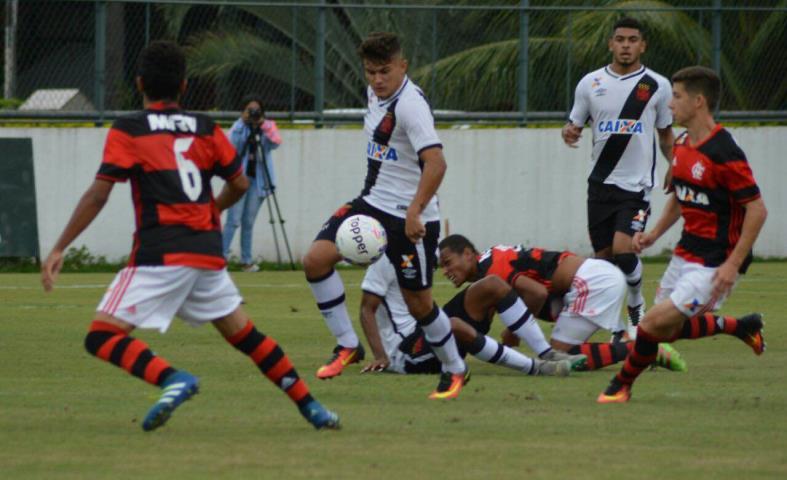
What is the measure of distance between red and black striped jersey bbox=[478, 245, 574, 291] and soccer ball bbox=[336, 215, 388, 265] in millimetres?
1147

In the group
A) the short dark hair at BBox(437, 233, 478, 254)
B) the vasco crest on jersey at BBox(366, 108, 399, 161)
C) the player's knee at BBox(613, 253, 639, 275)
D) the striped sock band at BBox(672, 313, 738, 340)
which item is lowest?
the player's knee at BBox(613, 253, 639, 275)

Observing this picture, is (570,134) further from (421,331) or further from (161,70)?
(161,70)

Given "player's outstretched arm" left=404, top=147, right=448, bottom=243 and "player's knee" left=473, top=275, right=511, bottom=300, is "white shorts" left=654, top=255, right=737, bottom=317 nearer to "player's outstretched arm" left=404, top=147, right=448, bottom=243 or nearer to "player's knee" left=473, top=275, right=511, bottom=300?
"player's outstretched arm" left=404, top=147, right=448, bottom=243

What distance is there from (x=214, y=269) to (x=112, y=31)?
13048 millimetres

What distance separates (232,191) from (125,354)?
3.24 feet

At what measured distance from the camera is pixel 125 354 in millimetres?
7082

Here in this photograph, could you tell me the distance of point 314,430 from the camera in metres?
7.47

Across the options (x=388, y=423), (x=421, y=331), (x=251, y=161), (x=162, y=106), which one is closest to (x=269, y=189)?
(x=251, y=161)

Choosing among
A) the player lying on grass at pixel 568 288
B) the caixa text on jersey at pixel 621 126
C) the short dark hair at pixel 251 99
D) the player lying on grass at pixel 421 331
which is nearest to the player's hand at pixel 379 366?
the player lying on grass at pixel 421 331

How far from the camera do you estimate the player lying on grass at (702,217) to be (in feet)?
26.3

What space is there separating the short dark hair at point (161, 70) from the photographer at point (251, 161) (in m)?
11.2

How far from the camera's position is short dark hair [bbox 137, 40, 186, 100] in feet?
23.9

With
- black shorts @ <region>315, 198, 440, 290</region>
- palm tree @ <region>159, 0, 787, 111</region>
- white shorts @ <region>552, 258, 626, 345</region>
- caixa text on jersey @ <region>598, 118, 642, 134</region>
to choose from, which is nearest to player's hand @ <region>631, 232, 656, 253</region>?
white shorts @ <region>552, 258, 626, 345</region>

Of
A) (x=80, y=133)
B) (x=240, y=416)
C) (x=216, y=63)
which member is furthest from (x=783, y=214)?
(x=240, y=416)
